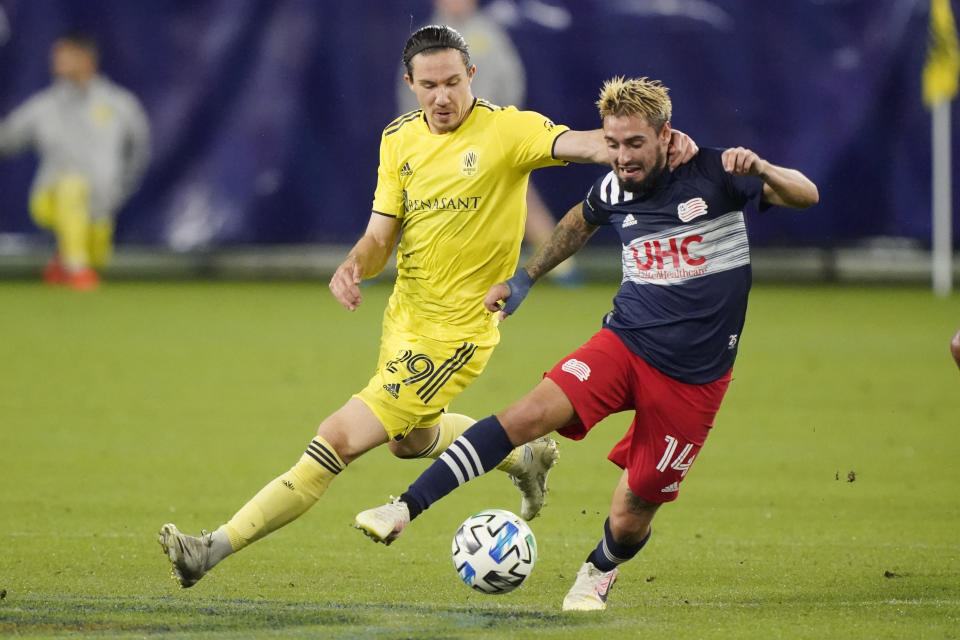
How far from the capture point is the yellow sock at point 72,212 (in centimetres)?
1869

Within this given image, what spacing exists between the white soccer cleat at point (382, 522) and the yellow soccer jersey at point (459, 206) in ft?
3.88

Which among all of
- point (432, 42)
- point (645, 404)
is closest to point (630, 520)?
point (645, 404)

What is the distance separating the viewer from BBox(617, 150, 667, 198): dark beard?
5883mm

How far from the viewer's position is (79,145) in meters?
18.9

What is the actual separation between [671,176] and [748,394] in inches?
250

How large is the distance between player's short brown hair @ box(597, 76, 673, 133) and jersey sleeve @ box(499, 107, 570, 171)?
700 mm

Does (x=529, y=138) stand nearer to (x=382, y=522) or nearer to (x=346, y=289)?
(x=346, y=289)

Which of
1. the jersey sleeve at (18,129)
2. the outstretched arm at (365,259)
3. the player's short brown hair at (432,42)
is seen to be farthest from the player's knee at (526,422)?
the jersey sleeve at (18,129)

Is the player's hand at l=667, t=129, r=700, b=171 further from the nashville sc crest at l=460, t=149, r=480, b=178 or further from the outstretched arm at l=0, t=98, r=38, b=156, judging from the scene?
the outstretched arm at l=0, t=98, r=38, b=156

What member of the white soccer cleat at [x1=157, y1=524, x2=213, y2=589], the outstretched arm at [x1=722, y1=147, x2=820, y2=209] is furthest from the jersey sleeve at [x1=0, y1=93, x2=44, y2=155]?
the outstretched arm at [x1=722, y1=147, x2=820, y2=209]

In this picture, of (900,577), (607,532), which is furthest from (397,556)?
(900,577)

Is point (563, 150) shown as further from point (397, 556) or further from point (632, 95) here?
point (397, 556)

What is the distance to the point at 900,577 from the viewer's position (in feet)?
21.4

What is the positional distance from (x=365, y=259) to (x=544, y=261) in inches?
32.1
